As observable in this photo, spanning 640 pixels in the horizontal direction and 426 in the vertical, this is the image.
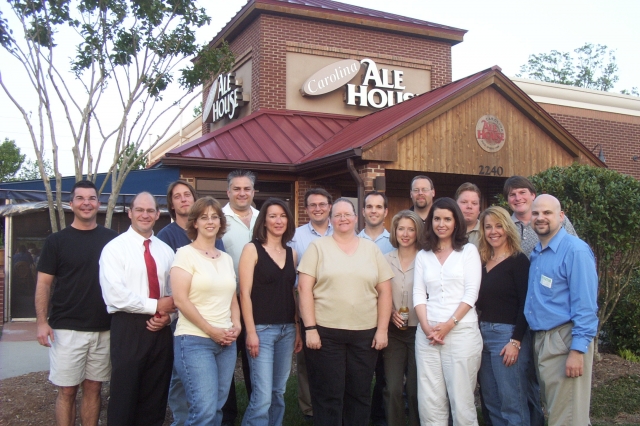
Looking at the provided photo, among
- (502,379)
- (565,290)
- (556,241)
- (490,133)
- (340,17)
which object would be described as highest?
(340,17)

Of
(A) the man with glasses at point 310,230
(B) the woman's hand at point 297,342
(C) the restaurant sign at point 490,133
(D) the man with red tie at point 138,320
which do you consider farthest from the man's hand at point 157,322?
(C) the restaurant sign at point 490,133

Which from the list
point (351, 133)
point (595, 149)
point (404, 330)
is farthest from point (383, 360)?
point (595, 149)

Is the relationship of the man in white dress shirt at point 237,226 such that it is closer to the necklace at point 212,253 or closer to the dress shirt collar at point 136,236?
the necklace at point 212,253

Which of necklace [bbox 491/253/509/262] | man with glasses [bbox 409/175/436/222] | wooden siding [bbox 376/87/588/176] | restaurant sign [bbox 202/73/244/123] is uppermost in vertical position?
restaurant sign [bbox 202/73/244/123]

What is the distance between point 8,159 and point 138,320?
28.3 meters

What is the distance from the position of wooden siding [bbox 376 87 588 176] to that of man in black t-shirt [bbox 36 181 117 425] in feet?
20.4

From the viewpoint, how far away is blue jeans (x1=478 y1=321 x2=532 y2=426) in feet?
13.8

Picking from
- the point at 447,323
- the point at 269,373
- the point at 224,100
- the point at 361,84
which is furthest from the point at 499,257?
the point at 224,100

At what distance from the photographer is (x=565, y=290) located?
403 centimetres

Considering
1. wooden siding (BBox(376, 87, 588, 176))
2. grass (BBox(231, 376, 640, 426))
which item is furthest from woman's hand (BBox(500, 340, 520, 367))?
wooden siding (BBox(376, 87, 588, 176))

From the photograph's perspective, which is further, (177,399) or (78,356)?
(177,399)

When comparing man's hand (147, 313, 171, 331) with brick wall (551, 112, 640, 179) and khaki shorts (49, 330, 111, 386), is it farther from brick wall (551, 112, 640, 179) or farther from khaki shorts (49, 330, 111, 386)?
brick wall (551, 112, 640, 179)

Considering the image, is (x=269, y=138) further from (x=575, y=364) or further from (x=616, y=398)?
(x=575, y=364)

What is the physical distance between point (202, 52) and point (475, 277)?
20.4 ft
